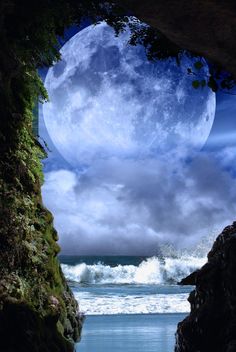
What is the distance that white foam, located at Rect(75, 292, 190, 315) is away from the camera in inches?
989

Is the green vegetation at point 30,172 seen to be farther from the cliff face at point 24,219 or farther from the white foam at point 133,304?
the white foam at point 133,304

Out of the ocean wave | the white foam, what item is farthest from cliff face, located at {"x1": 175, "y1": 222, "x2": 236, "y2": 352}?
the ocean wave

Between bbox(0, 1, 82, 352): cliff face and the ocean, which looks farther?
the ocean

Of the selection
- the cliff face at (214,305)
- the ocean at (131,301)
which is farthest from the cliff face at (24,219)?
the ocean at (131,301)

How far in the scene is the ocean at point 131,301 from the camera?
1216 cm

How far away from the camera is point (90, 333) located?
14.0 m

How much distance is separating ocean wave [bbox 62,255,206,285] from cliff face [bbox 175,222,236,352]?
36692mm

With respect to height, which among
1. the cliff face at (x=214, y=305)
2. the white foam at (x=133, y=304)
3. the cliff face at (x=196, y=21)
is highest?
the cliff face at (x=196, y=21)

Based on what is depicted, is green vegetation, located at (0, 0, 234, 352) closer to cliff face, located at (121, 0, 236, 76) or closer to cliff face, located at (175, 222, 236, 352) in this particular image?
cliff face, located at (121, 0, 236, 76)

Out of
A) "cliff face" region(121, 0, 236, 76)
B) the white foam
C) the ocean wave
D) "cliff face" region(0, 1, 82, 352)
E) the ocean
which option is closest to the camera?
"cliff face" region(121, 0, 236, 76)

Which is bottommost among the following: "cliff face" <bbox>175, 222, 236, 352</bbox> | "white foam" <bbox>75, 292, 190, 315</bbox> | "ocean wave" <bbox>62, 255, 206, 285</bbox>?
"cliff face" <bbox>175, 222, 236, 352</bbox>

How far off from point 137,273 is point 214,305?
41.5 meters

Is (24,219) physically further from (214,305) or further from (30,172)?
(214,305)

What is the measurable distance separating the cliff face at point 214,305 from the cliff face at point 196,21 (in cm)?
311
